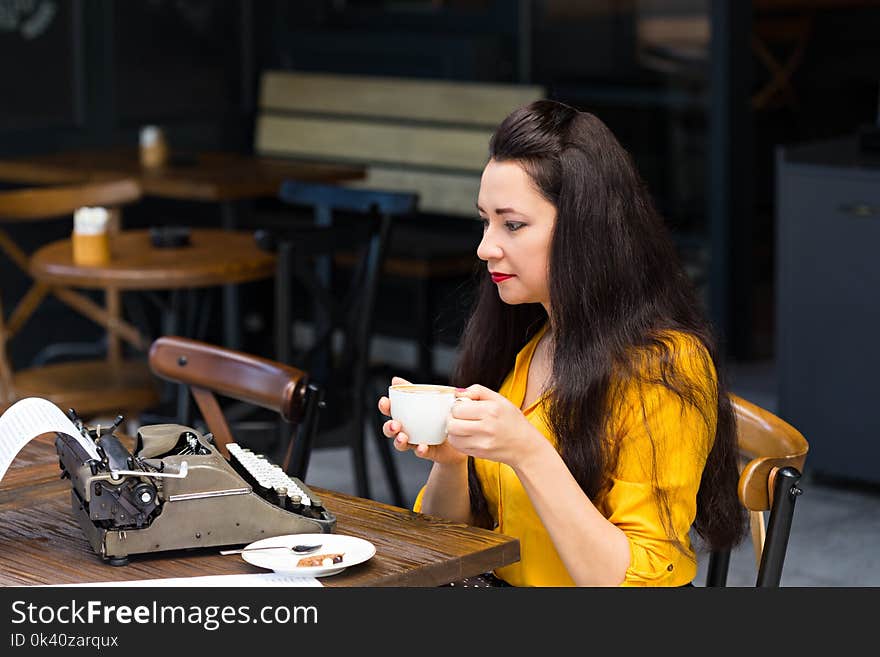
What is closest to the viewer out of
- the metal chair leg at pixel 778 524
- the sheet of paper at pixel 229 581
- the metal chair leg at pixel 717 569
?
the sheet of paper at pixel 229 581

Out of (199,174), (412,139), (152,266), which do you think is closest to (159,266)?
(152,266)

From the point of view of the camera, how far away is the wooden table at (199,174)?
530 cm

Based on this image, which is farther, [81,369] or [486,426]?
[81,369]

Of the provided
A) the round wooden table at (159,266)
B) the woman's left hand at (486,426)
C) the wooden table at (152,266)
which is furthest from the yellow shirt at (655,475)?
the round wooden table at (159,266)

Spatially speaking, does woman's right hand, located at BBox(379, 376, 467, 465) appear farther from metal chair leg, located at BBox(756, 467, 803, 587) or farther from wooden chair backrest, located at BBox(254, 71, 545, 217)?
wooden chair backrest, located at BBox(254, 71, 545, 217)

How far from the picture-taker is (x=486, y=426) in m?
1.83

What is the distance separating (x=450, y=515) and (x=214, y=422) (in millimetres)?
588

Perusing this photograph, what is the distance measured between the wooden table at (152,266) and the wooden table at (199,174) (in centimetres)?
47

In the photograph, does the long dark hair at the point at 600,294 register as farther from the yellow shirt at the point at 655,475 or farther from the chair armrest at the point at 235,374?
the chair armrest at the point at 235,374

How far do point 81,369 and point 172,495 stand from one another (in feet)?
9.67

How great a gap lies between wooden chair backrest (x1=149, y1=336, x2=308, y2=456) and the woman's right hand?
44 centimetres

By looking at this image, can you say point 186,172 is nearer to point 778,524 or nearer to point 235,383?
point 235,383
